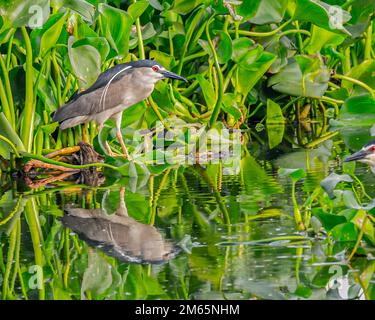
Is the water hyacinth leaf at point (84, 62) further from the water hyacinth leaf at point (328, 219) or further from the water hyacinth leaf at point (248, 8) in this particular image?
the water hyacinth leaf at point (328, 219)

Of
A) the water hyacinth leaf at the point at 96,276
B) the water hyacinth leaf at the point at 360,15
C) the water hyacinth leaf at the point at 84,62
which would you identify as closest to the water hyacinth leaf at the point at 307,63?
the water hyacinth leaf at the point at 360,15

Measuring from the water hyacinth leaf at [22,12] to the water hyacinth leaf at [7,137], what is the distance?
0.68m

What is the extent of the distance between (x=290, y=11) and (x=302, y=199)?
9.33 ft

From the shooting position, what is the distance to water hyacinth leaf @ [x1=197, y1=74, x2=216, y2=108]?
913 centimetres

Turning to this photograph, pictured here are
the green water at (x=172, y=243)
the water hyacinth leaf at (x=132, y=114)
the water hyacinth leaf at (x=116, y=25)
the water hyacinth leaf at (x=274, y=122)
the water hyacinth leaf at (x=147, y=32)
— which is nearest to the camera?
the green water at (x=172, y=243)

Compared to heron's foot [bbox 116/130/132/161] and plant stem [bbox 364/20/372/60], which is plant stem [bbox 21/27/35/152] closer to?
heron's foot [bbox 116/130/132/161]

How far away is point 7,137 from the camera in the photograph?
7.93m

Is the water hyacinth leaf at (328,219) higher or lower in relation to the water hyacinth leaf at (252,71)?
lower

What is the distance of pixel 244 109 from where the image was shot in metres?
10.6

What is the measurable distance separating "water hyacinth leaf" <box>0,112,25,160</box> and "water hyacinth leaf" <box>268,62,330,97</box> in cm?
298

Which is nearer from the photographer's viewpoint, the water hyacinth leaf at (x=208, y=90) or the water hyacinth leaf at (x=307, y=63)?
the water hyacinth leaf at (x=208, y=90)

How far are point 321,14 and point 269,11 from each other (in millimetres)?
480

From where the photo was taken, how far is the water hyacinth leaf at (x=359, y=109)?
8672 millimetres
